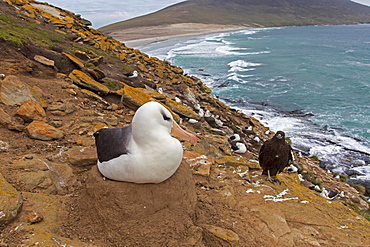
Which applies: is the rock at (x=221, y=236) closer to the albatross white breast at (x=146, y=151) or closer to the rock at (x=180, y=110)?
the albatross white breast at (x=146, y=151)

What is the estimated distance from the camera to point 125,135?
3.84 m

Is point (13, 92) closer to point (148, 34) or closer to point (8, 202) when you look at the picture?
point (8, 202)

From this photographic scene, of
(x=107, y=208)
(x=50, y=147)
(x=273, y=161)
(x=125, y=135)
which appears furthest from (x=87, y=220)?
(x=273, y=161)

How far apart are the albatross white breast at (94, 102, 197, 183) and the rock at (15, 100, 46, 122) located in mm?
3010

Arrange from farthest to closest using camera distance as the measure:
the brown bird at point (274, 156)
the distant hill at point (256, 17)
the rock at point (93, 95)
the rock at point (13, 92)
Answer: the distant hill at point (256, 17)
the rock at point (93, 95)
the brown bird at point (274, 156)
the rock at point (13, 92)

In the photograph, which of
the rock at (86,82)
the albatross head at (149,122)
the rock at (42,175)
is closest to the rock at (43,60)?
the rock at (86,82)

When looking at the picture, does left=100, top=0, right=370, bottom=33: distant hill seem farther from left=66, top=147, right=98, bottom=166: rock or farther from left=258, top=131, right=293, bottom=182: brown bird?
left=66, top=147, right=98, bottom=166: rock

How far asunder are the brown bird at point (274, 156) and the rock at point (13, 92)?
19.3 ft

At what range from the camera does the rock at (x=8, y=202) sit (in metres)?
2.92

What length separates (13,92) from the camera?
5.96 metres

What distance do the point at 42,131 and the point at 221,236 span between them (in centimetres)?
418

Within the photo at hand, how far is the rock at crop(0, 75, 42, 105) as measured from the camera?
580cm

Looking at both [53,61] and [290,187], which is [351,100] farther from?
[53,61]

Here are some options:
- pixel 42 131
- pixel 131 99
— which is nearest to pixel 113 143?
pixel 42 131
